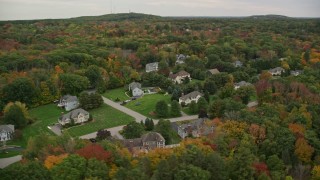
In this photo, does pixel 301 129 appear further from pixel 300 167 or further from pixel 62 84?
pixel 62 84

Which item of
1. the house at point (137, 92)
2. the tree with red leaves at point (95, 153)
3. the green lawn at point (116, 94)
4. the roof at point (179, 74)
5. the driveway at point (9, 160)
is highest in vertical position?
the tree with red leaves at point (95, 153)

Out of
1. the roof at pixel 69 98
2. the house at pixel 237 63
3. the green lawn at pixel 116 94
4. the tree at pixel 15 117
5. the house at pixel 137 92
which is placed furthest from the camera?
the house at pixel 237 63

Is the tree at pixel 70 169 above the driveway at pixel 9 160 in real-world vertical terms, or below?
above

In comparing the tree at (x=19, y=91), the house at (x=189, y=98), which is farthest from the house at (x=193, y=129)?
the tree at (x=19, y=91)

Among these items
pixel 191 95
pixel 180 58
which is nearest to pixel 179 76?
pixel 191 95

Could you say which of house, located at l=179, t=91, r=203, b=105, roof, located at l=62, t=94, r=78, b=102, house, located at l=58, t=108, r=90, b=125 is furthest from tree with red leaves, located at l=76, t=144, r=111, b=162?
house, located at l=179, t=91, r=203, b=105

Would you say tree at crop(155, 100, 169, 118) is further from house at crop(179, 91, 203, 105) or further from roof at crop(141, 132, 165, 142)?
roof at crop(141, 132, 165, 142)

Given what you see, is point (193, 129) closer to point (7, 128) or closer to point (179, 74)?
point (7, 128)

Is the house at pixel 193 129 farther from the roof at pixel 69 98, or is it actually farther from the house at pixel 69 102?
the roof at pixel 69 98
